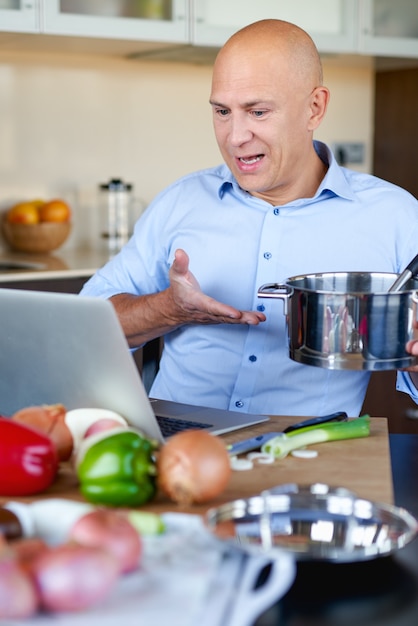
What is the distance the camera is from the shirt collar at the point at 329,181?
1.91 meters

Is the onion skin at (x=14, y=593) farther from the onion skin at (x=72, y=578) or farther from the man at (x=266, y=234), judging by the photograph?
the man at (x=266, y=234)

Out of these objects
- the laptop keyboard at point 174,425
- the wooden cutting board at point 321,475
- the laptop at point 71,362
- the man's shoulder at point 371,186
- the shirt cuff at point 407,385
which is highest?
the man's shoulder at point 371,186

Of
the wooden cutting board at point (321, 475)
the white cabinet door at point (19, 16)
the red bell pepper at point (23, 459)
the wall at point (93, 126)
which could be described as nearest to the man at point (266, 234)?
the wooden cutting board at point (321, 475)

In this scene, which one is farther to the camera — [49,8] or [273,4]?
[273,4]

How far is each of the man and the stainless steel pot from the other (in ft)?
1.31

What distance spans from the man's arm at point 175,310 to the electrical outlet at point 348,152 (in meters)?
Answer: 2.10

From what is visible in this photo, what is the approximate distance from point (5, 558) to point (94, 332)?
0.43 metres

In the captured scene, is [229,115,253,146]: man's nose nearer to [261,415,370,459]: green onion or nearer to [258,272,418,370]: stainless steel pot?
[258,272,418,370]: stainless steel pot

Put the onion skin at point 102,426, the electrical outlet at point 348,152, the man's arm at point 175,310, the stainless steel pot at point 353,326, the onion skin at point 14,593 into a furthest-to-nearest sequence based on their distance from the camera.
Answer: the electrical outlet at point 348,152, the man's arm at point 175,310, the stainless steel pot at point 353,326, the onion skin at point 102,426, the onion skin at point 14,593

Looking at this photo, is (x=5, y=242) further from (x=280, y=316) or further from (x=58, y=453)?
(x=58, y=453)

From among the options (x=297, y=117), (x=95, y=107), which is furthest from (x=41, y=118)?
(x=297, y=117)

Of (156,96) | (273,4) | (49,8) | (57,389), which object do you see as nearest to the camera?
(57,389)

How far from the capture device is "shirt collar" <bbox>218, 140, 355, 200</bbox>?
1.91 metres

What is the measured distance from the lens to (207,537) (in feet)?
2.97
